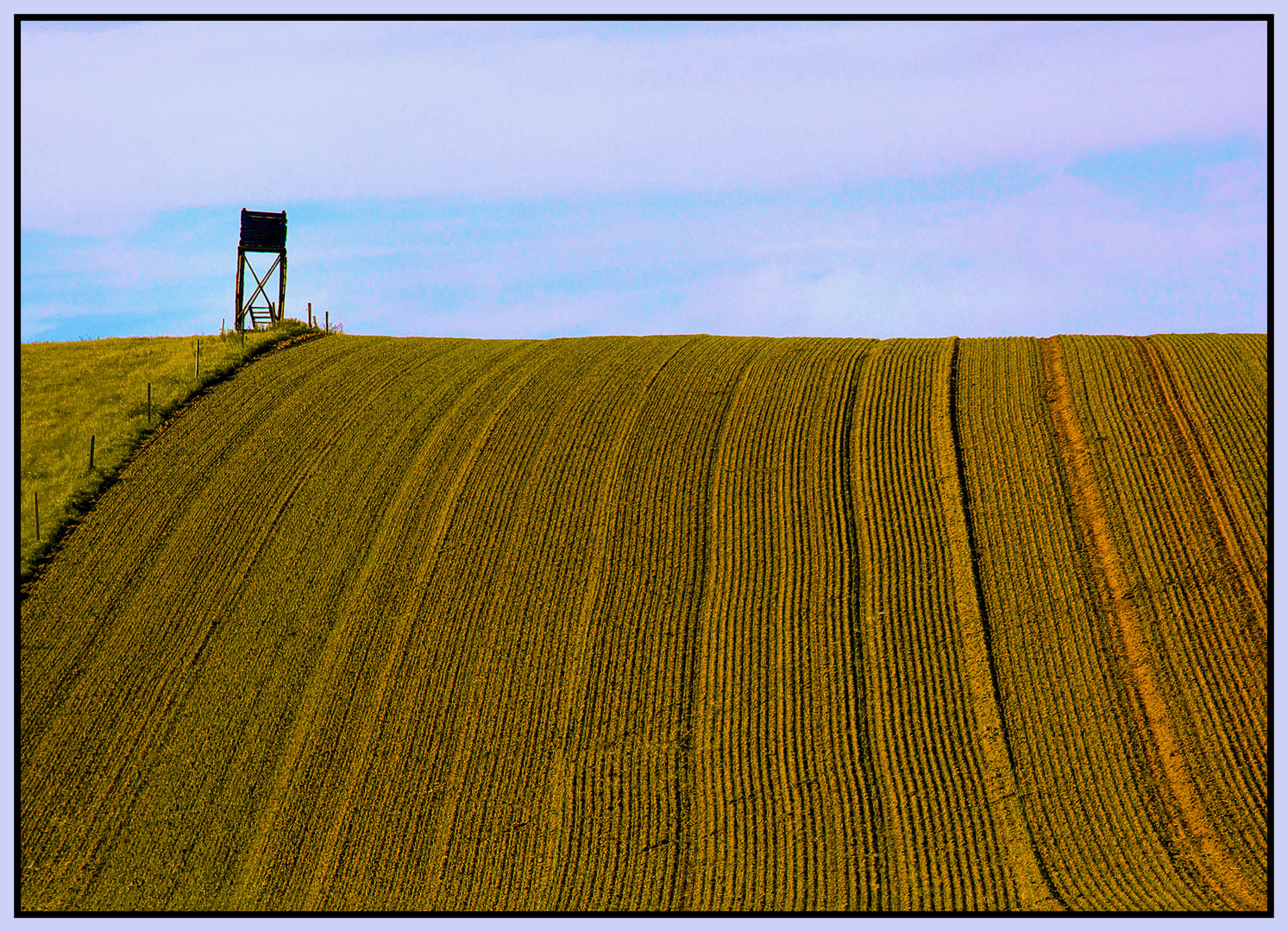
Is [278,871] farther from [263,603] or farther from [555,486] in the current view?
[555,486]

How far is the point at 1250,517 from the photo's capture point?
80.3ft

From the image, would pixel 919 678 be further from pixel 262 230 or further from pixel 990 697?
pixel 262 230

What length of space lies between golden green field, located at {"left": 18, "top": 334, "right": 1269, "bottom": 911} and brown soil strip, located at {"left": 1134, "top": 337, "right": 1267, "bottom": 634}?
4.9 inches

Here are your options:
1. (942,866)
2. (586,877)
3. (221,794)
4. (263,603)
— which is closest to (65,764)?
(221,794)

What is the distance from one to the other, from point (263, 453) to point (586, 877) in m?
16.7

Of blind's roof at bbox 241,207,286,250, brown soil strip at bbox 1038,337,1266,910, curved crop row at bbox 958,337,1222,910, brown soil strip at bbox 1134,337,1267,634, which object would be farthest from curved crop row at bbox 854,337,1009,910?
blind's roof at bbox 241,207,286,250

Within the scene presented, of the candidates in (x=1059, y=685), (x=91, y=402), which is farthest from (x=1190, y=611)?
(x=91, y=402)

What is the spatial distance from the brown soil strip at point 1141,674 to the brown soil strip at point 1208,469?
235 cm

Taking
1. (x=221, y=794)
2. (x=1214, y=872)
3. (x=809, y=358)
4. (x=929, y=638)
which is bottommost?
(x=1214, y=872)

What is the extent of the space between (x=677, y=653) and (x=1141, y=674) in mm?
9328

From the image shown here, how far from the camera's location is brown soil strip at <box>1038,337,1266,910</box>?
1791cm

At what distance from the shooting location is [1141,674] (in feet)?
70.1

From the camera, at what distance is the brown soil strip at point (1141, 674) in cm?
1791

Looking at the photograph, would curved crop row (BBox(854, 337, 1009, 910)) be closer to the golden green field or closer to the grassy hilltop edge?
the golden green field
